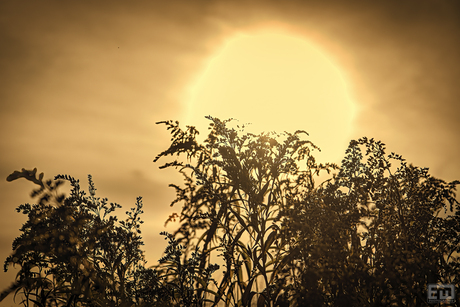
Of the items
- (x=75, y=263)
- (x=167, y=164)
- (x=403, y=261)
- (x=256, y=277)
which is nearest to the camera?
(x=75, y=263)

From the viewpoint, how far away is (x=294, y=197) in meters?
7.80

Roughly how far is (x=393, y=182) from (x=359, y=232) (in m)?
1.35

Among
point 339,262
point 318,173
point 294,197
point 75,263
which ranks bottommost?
point 75,263

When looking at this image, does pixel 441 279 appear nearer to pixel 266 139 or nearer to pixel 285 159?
pixel 285 159

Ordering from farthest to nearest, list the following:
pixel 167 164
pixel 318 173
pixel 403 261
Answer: pixel 318 173, pixel 167 164, pixel 403 261

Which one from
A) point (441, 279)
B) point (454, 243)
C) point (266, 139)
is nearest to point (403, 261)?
point (441, 279)

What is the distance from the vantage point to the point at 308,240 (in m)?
6.71

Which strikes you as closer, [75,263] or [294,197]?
[75,263]

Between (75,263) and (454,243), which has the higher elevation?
→ (454,243)

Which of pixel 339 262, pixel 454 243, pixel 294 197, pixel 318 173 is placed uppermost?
pixel 318 173

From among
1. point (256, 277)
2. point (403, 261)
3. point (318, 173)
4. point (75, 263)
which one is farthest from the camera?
point (318, 173)

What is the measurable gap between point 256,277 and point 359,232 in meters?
2.53

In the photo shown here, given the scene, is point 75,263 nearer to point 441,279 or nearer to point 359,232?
point 359,232

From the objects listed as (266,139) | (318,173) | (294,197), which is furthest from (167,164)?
(318,173)
